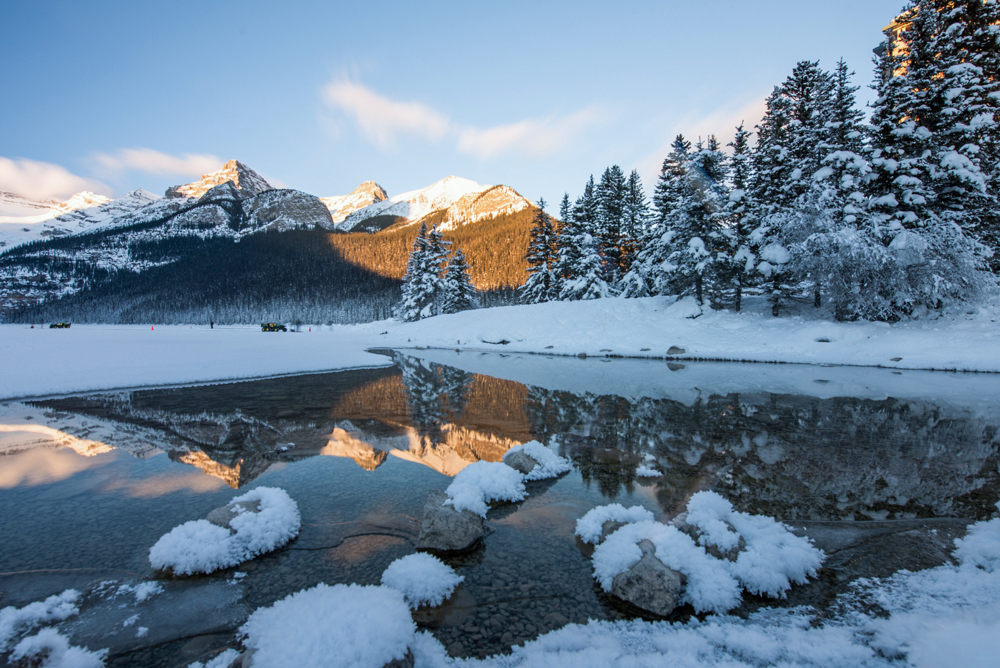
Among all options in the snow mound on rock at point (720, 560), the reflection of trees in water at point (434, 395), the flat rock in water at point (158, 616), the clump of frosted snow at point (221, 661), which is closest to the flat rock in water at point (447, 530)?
the snow mound on rock at point (720, 560)

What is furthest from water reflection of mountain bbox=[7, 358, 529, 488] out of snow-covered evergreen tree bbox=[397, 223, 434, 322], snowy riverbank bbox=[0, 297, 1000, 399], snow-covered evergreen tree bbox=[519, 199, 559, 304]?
snow-covered evergreen tree bbox=[397, 223, 434, 322]

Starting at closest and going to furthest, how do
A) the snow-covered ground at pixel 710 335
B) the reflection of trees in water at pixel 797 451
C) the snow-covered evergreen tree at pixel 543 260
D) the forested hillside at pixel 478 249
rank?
the reflection of trees in water at pixel 797 451
the snow-covered ground at pixel 710 335
the snow-covered evergreen tree at pixel 543 260
the forested hillside at pixel 478 249

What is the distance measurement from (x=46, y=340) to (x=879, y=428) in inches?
1561

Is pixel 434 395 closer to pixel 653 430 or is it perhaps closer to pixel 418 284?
pixel 653 430

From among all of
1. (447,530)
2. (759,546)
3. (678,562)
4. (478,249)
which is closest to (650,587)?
(678,562)

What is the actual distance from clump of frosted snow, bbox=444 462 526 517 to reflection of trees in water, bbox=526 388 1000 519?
137cm

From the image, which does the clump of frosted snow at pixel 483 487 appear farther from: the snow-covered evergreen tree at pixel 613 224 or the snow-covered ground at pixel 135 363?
the snow-covered evergreen tree at pixel 613 224

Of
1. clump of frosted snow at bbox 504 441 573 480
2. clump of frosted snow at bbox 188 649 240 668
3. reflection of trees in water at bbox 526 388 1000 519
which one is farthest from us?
clump of frosted snow at bbox 504 441 573 480

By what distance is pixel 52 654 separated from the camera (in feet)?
10.5

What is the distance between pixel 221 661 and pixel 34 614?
2.08 meters

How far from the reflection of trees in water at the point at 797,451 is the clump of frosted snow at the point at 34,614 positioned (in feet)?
19.9

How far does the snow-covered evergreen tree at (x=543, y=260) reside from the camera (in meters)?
42.1

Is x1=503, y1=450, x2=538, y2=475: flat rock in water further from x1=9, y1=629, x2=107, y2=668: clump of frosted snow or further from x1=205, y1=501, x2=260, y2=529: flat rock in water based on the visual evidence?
x1=9, y1=629, x2=107, y2=668: clump of frosted snow

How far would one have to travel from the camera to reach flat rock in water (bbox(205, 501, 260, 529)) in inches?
196
